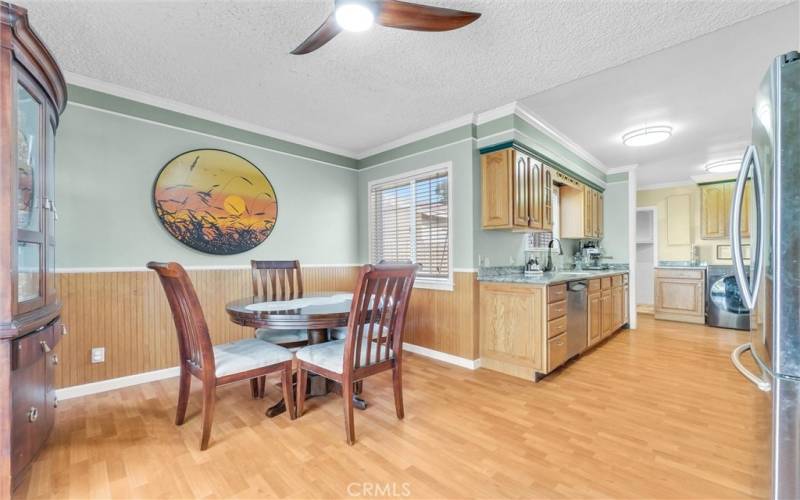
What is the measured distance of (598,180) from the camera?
195 inches

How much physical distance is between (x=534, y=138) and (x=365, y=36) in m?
2.17

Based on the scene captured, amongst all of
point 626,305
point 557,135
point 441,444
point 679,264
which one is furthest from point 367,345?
point 679,264

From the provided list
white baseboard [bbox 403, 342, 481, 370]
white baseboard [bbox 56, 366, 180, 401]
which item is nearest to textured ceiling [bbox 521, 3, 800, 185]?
white baseboard [bbox 403, 342, 481, 370]

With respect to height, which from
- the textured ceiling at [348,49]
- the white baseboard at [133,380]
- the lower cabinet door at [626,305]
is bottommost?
the white baseboard at [133,380]

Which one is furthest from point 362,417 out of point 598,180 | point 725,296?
point 725,296

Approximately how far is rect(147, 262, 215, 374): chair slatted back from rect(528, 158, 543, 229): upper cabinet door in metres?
2.98

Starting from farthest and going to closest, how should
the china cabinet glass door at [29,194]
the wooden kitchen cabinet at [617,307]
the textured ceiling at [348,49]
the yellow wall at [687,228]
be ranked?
the yellow wall at [687,228], the wooden kitchen cabinet at [617,307], the textured ceiling at [348,49], the china cabinet glass door at [29,194]

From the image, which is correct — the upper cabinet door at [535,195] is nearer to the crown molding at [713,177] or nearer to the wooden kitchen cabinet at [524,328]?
the wooden kitchen cabinet at [524,328]

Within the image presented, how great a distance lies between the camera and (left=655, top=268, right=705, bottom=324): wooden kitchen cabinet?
16.8 feet

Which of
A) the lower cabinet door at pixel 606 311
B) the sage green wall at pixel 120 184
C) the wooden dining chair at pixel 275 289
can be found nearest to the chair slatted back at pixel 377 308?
the wooden dining chair at pixel 275 289

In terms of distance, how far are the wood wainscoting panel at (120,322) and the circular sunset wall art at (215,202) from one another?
0.35 m

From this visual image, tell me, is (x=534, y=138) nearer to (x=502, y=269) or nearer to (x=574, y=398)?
(x=502, y=269)

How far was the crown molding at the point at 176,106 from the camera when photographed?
99.4 inches

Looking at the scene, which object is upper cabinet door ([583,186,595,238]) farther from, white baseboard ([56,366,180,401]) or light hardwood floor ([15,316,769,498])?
white baseboard ([56,366,180,401])
